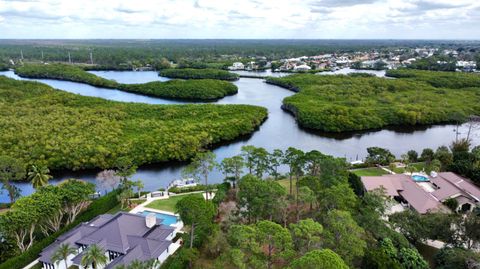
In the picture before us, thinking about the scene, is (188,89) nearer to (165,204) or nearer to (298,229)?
(165,204)

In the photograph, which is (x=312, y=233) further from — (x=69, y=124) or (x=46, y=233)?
(x=69, y=124)

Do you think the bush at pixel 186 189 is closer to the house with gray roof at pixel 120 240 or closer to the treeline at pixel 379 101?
the house with gray roof at pixel 120 240

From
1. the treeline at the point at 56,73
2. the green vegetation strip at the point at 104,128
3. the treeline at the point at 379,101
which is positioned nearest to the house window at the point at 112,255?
the green vegetation strip at the point at 104,128

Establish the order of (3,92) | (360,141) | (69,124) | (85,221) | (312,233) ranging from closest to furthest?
(312,233), (85,221), (69,124), (360,141), (3,92)

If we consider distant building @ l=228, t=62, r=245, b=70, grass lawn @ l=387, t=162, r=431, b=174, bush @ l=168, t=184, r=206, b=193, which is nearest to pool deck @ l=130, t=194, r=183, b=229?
bush @ l=168, t=184, r=206, b=193

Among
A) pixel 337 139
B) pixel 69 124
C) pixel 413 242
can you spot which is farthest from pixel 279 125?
pixel 413 242

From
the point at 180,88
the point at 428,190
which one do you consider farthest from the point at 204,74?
the point at 428,190

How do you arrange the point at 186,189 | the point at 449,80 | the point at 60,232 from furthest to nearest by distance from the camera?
the point at 449,80, the point at 186,189, the point at 60,232
